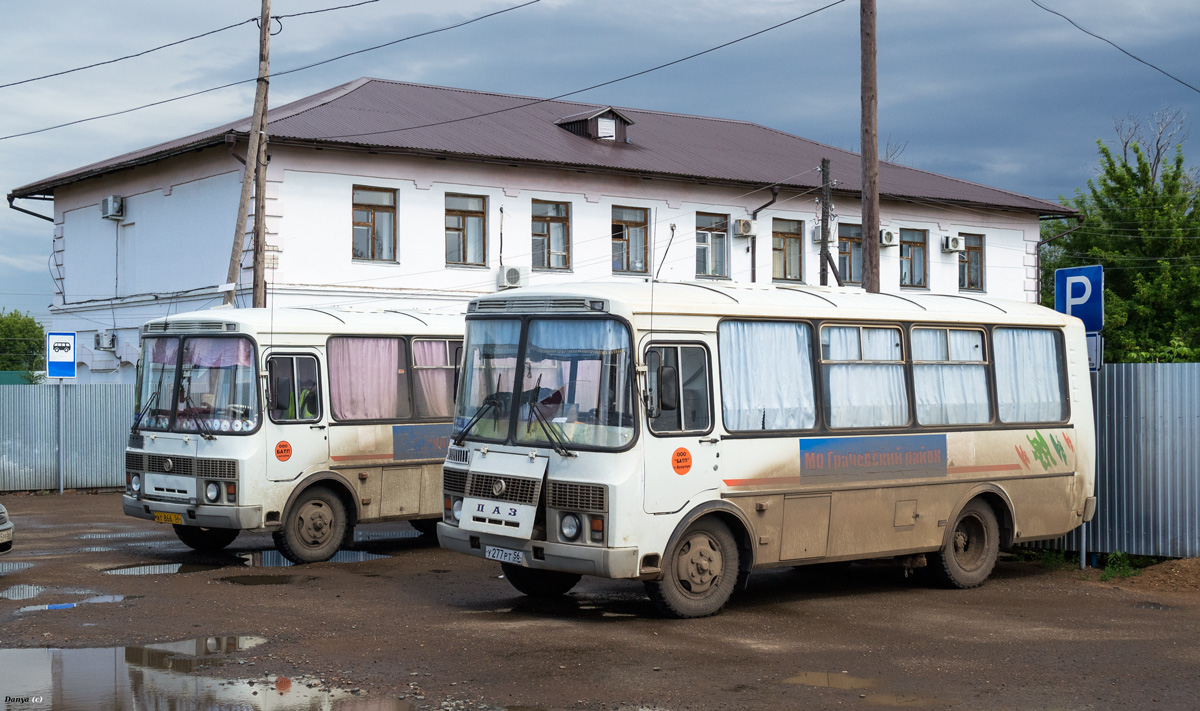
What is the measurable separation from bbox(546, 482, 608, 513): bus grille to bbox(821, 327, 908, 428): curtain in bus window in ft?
8.72

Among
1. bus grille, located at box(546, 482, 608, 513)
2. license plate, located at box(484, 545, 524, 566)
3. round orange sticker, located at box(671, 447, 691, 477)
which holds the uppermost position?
round orange sticker, located at box(671, 447, 691, 477)

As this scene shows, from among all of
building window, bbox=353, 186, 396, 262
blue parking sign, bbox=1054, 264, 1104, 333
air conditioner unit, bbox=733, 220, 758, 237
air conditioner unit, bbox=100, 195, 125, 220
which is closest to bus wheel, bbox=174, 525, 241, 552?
blue parking sign, bbox=1054, 264, 1104, 333

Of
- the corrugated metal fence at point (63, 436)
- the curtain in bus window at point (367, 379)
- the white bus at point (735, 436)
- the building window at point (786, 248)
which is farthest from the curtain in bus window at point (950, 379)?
the building window at point (786, 248)

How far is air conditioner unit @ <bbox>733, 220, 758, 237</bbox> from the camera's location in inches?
1289

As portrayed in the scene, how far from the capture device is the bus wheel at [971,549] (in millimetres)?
12648

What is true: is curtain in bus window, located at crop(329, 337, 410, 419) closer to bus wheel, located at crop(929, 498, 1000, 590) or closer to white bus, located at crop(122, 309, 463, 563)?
white bus, located at crop(122, 309, 463, 563)

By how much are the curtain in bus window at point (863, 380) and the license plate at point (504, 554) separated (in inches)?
125

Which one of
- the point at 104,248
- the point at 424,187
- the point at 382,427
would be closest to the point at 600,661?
the point at 382,427

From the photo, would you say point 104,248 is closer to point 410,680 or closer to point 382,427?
point 382,427

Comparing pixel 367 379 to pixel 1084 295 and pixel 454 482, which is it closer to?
pixel 454 482

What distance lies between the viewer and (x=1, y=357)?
9412 centimetres

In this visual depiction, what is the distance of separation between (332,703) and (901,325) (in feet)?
22.6

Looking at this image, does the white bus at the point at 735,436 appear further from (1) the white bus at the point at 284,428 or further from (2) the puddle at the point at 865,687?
(1) the white bus at the point at 284,428

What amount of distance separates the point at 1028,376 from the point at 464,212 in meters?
18.0
